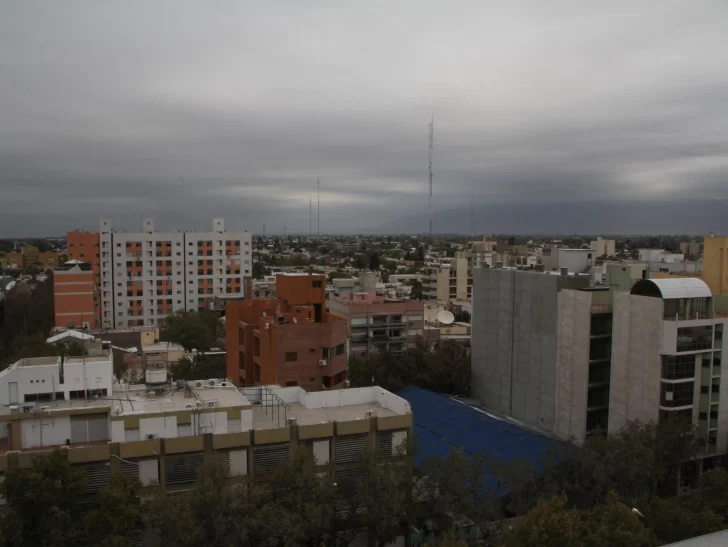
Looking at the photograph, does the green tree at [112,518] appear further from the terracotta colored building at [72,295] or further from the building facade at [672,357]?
the terracotta colored building at [72,295]

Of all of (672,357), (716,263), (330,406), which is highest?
(716,263)

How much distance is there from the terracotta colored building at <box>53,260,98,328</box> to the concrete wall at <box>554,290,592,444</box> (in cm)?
4318

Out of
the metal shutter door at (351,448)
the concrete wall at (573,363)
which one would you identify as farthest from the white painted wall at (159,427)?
the concrete wall at (573,363)

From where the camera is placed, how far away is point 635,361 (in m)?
25.8

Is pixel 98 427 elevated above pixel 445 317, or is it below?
above

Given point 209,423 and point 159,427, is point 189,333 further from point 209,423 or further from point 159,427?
point 159,427

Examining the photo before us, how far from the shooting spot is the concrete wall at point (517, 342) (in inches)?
1204

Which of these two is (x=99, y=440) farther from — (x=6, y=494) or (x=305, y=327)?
(x=305, y=327)

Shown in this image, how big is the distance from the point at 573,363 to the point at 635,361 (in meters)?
3.10

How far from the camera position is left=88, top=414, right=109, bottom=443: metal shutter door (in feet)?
56.6

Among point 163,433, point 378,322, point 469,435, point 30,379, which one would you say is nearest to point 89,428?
point 163,433

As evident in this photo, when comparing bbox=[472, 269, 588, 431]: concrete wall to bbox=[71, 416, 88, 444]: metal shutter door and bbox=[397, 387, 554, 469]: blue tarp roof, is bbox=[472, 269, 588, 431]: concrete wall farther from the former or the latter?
bbox=[71, 416, 88, 444]: metal shutter door

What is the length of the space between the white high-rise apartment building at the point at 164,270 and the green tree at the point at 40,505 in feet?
179

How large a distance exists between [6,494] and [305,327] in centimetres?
1595
